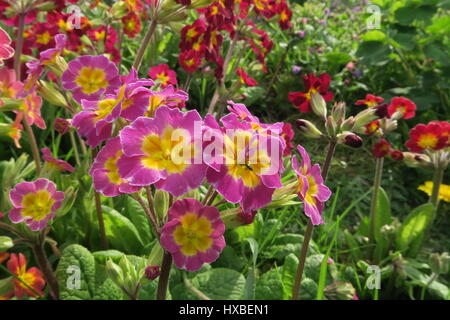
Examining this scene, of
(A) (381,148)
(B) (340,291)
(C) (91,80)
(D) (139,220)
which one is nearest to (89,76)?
(C) (91,80)

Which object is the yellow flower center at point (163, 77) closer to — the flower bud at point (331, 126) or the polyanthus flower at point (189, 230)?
the flower bud at point (331, 126)

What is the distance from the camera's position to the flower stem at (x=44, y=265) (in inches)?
52.7

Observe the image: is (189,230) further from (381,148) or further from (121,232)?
(381,148)

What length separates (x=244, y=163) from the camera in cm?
85

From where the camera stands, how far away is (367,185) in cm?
279

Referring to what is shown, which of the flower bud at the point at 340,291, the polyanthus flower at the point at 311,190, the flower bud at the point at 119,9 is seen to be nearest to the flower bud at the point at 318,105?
the polyanthus flower at the point at 311,190

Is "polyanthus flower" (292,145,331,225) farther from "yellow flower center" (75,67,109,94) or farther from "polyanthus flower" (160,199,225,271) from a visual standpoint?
"yellow flower center" (75,67,109,94)

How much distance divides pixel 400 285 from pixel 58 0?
5.51ft

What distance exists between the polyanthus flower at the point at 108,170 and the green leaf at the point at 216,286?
675mm

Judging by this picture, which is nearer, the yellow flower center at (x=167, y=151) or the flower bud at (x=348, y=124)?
the yellow flower center at (x=167, y=151)

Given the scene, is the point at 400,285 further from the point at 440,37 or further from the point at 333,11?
the point at 333,11

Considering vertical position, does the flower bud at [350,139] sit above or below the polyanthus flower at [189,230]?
above

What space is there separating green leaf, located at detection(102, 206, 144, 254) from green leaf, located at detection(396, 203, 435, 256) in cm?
112

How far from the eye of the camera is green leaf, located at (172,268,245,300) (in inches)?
57.9
